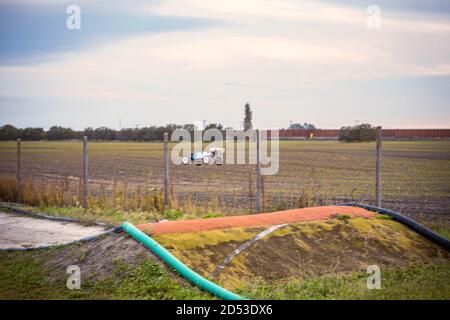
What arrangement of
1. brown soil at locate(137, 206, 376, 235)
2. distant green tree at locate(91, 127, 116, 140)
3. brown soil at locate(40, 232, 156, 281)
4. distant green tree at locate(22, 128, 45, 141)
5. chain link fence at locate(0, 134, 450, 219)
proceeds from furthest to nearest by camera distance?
1. distant green tree at locate(91, 127, 116, 140)
2. distant green tree at locate(22, 128, 45, 141)
3. chain link fence at locate(0, 134, 450, 219)
4. brown soil at locate(137, 206, 376, 235)
5. brown soil at locate(40, 232, 156, 281)

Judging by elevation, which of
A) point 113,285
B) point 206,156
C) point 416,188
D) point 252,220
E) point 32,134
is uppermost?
point 32,134

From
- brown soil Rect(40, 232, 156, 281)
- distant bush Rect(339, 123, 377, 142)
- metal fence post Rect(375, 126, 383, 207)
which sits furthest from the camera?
distant bush Rect(339, 123, 377, 142)

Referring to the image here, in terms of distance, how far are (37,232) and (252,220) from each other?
505cm

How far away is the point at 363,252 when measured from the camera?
8.63 meters

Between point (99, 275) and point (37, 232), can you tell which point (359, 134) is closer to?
point (37, 232)

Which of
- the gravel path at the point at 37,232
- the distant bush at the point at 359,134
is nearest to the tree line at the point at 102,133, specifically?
the distant bush at the point at 359,134

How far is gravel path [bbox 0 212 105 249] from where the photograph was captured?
1031cm

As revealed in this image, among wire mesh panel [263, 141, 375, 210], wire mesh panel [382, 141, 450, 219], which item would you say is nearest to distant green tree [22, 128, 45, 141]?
wire mesh panel [263, 141, 375, 210]

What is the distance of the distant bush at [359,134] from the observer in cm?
3703

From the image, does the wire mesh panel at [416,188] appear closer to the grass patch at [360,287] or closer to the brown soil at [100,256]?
the grass patch at [360,287]

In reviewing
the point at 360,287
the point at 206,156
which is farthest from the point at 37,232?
the point at 206,156

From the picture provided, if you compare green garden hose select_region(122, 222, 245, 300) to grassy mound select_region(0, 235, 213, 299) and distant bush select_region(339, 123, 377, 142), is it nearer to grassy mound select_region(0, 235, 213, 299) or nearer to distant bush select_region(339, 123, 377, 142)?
grassy mound select_region(0, 235, 213, 299)

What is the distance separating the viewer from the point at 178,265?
7.14 meters

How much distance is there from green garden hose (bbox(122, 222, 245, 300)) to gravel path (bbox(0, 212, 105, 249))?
2.77m
